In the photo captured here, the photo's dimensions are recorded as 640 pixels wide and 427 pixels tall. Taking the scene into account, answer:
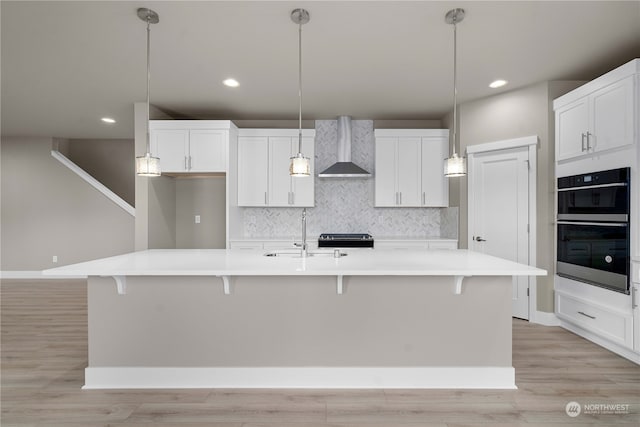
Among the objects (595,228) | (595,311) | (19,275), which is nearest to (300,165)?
(595,228)

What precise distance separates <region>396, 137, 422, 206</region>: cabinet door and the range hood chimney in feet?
1.62

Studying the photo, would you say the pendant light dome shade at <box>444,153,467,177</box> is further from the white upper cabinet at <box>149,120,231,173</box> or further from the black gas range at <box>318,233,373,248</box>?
the white upper cabinet at <box>149,120,231,173</box>

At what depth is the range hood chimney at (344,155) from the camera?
465 centimetres

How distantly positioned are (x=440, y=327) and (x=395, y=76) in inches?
98.0

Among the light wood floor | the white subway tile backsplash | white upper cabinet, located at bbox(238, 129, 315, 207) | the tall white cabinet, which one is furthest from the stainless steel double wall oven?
white upper cabinet, located at bbox(238, 129, 315, 207)

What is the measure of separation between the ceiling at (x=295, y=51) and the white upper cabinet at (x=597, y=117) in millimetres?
320

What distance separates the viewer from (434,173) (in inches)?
185

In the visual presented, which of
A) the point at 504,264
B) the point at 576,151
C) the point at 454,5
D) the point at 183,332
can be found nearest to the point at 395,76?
the point at 454,5

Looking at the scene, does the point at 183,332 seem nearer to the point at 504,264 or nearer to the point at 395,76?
the point at 504,264

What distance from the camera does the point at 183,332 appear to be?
236 cm

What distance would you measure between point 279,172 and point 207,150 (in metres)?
1.00

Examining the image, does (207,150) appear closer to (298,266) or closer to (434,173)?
(298,266)

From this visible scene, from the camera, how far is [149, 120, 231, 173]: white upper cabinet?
168 inches

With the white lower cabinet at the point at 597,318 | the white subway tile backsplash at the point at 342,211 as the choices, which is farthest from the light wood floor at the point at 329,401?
the white subway tile backsplash at the point at 342,211
